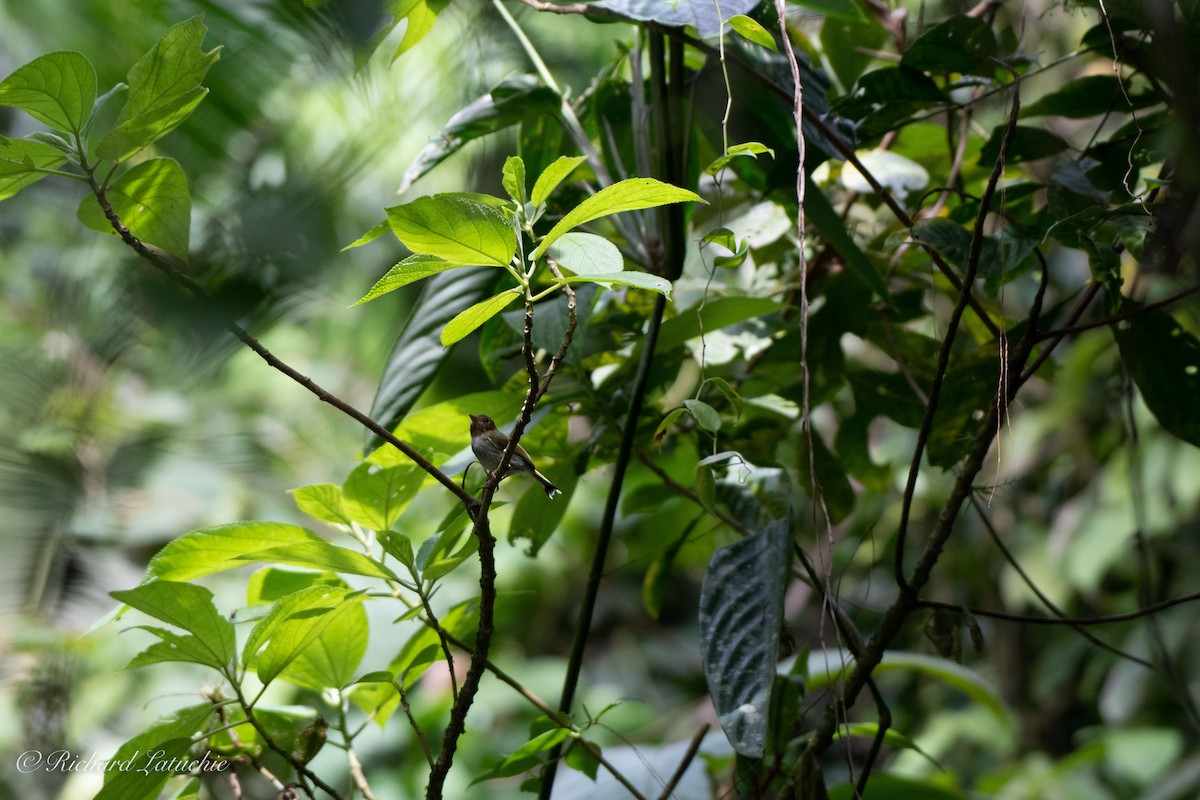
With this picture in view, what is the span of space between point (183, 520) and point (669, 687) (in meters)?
1.44

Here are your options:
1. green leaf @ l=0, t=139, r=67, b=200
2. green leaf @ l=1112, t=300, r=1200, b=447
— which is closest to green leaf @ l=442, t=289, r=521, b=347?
green leaf @ l=0, t=139, r=67, b=200

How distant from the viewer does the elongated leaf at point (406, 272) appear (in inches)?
16.1

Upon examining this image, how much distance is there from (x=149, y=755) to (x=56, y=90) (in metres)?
0.36

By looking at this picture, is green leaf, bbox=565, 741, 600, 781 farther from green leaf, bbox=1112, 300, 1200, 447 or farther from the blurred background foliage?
green leaf, bbox=1112, 300, 1200, 447

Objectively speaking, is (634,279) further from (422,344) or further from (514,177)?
(422,344)

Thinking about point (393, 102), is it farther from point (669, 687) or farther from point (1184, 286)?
point (669, 687)

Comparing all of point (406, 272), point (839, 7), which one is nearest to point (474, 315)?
point (406, 272)

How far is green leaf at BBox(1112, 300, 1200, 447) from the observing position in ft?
2.18

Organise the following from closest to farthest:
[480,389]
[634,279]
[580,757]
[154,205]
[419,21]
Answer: [634,279] < [154,205] < [580,757] < [419,21] < [480,389]

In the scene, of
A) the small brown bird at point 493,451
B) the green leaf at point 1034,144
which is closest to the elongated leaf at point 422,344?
the small brown bird at point 493,451

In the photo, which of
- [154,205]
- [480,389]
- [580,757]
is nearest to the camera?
[154,205]

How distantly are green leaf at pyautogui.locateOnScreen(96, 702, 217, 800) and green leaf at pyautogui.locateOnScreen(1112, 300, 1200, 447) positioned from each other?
67 centimetres

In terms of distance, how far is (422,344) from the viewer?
67 cm

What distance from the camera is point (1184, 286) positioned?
529mm
